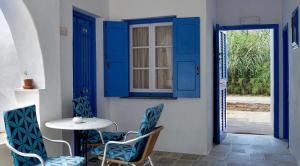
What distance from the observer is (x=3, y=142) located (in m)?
3.55

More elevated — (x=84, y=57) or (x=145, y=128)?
(x=84, y=57)

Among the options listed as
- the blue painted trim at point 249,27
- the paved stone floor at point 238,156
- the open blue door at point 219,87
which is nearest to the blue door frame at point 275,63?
the blue painted trim at point 249,27

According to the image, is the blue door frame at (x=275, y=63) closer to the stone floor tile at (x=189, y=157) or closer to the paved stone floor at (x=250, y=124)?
the paved stone floor at (x=250, y=124)

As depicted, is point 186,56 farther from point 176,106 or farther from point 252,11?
point 252,11

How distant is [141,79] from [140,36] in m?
0.76

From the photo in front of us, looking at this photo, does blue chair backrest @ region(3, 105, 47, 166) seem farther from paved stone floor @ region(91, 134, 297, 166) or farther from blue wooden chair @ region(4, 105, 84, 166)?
paved stone floor @ region(91, 134, 297, 166)

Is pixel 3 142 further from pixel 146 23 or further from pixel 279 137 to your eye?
pixel 279 137

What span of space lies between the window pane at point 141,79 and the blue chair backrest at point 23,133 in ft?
8.59

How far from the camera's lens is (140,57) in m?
6.03

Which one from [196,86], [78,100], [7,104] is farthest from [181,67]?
[7,104]

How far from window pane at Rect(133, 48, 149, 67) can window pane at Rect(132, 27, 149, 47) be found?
0.31 ft

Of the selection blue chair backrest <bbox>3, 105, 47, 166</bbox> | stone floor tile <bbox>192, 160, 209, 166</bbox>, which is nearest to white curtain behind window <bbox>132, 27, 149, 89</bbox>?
stone floor tile <bbox>192, 160, 209, 166</bbox>

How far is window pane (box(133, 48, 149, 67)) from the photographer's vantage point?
6.00 m

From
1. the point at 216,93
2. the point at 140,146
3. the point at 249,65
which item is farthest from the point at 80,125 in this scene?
the point at 249,65
